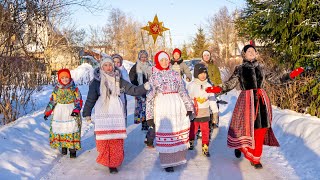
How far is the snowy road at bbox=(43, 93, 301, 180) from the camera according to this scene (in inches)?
204

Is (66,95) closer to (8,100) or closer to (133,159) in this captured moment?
(133,159)

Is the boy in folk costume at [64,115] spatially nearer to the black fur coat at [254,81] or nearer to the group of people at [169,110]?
the group of people at [169,110]

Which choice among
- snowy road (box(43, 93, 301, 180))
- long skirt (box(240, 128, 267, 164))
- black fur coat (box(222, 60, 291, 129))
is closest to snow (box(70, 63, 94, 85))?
snowy road (box(43, 93, 301, 180))

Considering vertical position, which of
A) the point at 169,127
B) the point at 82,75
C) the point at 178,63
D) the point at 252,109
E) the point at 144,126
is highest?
→ the point at 178,63

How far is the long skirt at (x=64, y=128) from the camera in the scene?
6.16 meters

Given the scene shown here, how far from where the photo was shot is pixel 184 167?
5.60m

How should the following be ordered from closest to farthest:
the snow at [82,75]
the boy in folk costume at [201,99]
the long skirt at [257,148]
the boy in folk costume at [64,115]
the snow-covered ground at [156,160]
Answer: the snow-covered ground at [156,160] → the long skirt at [257,148] → the boy in folk costume at [64,115] → the boy in folk costume at [201,99] → the snow at [82,75]

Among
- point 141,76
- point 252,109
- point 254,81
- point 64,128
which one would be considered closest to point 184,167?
point 252,109

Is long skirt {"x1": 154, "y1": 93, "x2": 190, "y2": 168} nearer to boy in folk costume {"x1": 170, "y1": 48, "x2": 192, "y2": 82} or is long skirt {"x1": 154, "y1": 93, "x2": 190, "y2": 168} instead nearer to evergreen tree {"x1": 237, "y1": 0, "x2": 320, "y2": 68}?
boy in folk costume {"x1": 170, "y1": 48, "x2": 192, "y2": 82}

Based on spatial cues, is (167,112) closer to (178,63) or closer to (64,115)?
(64,115)

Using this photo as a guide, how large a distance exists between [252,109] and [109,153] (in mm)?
2261

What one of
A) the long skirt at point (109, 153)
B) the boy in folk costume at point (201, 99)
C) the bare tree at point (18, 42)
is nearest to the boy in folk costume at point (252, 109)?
the boy in folk costume at point (201, 99)

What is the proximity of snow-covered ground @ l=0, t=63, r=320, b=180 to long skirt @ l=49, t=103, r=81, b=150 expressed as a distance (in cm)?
26

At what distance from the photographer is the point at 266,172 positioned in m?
5.25
